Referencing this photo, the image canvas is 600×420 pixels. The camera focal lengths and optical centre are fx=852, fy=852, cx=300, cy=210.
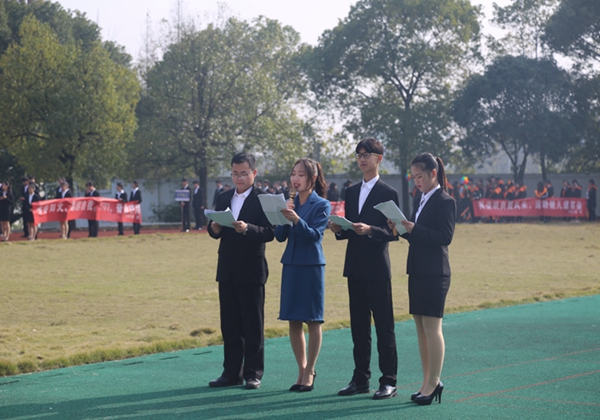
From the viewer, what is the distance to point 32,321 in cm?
1034

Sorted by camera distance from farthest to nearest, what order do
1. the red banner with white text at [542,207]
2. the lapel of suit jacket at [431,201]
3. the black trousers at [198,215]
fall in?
the red banner with white text at [542,207]
the black trousers at [198,215]
the lapel of suit jacket at [431,201]

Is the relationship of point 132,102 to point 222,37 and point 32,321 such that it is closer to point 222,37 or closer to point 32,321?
point 222,37

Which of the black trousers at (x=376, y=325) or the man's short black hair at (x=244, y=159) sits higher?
the man's short black hair at (x=244, y=159)

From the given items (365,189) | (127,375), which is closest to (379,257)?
(365,189)

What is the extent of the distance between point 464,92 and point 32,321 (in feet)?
117

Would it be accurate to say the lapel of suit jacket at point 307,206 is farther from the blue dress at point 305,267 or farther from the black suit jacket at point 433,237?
the black suit jacket at point 433,237

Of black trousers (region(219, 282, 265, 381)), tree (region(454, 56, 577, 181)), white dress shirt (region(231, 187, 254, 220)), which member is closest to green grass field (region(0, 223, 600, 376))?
black trousers (region(219, 282, 265, 381))

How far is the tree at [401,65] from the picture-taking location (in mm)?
44000

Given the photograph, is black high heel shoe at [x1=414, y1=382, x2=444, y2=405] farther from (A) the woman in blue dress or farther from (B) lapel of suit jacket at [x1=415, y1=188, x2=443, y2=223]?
(B) lapel of suit jacket at [x1=415, y1=188, x2=443, y2=223]

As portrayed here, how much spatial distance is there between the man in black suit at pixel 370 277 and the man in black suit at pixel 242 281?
2.42 ft

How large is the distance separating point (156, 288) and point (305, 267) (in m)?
7.79

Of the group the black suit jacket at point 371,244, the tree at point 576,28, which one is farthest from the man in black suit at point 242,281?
the tree at point 576,28

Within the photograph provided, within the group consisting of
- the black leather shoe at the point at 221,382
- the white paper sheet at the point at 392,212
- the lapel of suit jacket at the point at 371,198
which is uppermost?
the lapel of suit jacket at the point at 371,198

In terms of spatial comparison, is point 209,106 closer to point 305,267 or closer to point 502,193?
point 502,193
